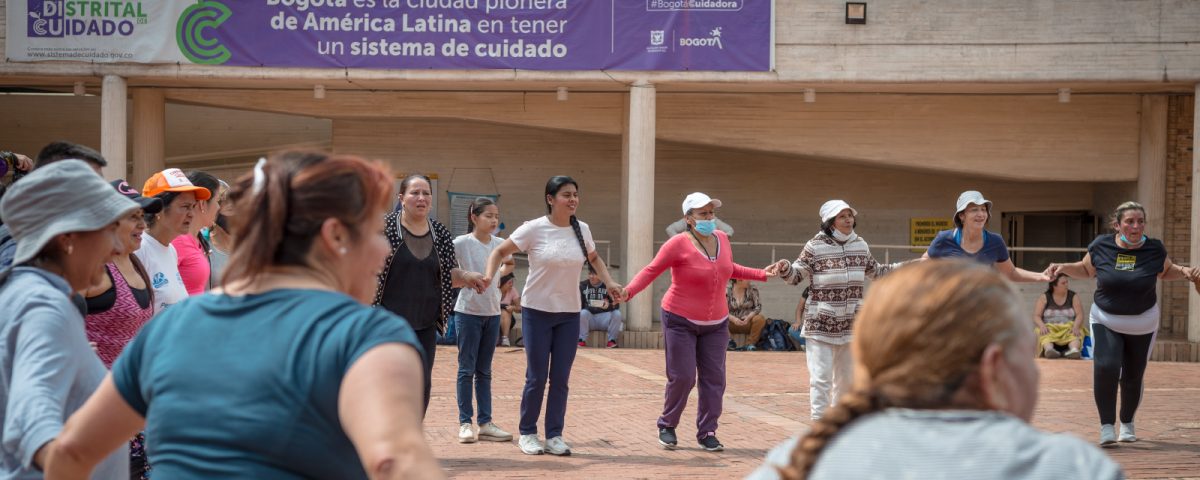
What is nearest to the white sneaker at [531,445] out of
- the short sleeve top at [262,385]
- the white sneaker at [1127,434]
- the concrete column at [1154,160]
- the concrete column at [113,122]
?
the white sneaker at [1127,434]

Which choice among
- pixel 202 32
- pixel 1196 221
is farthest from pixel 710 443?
pixel 1196 221

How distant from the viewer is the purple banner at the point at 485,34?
1883 cm

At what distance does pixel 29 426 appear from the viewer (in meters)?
2.77

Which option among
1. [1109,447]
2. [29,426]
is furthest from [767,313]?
[29,426]

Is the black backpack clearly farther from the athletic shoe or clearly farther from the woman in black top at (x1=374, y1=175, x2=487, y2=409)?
the woman in black top at (x1=374, y1=175, x2=487, y2=409)

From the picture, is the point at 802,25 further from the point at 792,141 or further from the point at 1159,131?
the point at 1159,131

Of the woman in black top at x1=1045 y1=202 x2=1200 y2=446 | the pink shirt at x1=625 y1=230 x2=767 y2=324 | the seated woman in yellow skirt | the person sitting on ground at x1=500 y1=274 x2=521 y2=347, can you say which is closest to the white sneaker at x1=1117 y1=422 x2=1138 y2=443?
the woman in black top at x1=1045 y1=202 x2=1200 y2=446

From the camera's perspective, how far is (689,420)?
10508mm

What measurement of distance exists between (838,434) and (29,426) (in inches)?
74.2

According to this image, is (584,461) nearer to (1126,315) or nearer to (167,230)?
(167,230)

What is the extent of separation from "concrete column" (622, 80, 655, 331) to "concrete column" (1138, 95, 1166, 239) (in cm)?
881

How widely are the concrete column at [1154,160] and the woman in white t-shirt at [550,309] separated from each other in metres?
15.6

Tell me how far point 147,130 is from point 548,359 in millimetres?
15156

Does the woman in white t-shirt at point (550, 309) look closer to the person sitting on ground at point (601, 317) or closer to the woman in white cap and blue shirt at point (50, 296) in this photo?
the woman in white cap and blue shirt at point (50, 296)
